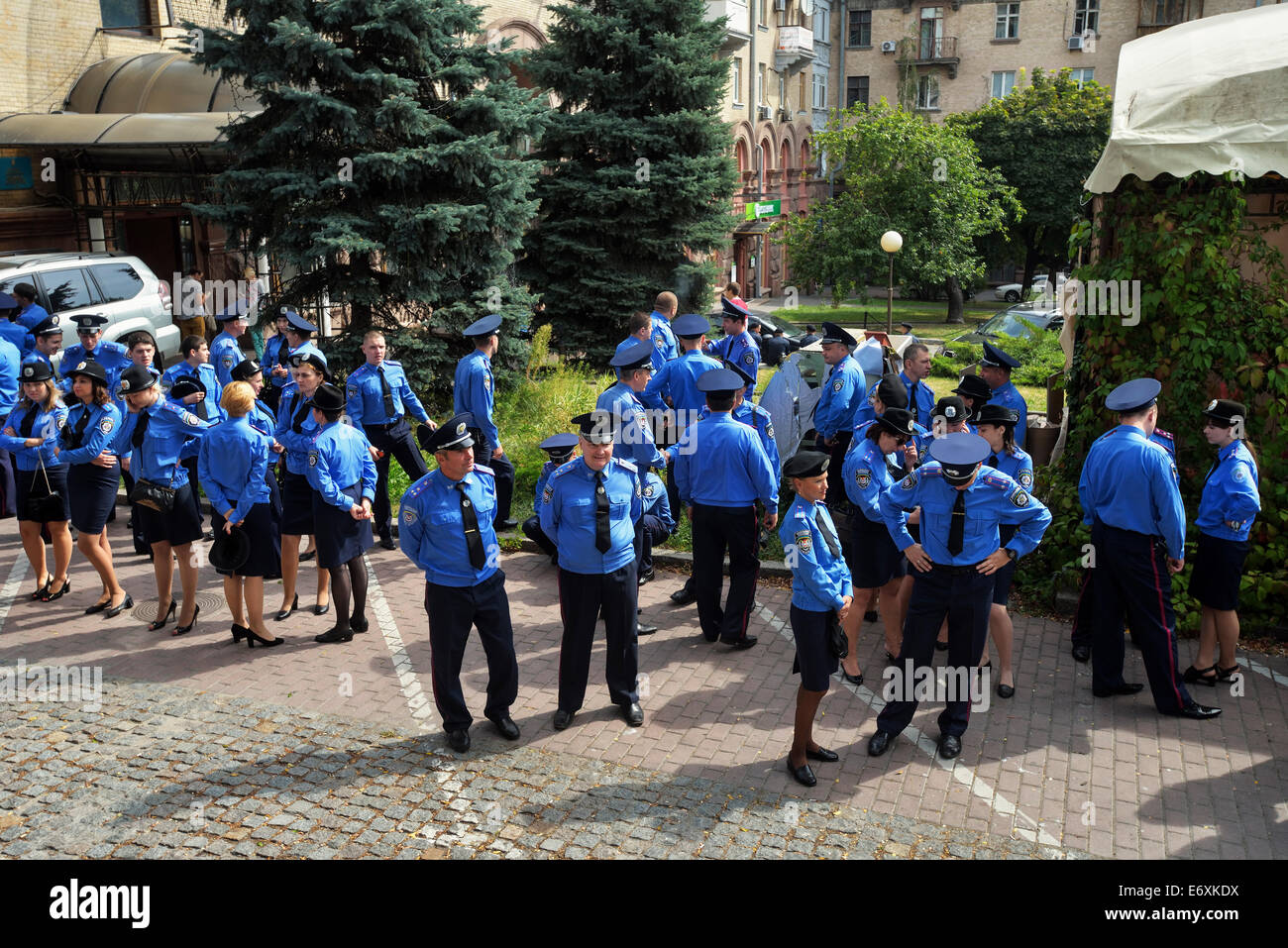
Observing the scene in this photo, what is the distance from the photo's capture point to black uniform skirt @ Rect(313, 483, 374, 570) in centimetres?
807

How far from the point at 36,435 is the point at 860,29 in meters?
52.0

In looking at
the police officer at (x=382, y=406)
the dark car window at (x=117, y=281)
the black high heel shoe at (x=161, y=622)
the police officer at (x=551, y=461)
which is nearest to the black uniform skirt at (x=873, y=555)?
the police officer at (x=551, y=461)

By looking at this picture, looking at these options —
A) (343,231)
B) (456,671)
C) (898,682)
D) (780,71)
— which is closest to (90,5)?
(343,231)

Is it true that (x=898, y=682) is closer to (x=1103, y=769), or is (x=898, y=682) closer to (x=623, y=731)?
(x=1103, y=769)

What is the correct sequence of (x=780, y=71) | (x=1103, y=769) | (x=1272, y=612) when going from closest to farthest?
1. (x=1103, y=769)
2. (x=1272, y=612)
3. (x=780, y=71)

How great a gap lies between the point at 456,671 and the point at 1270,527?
6.46m

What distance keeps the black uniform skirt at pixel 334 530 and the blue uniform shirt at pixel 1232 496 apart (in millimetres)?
6120

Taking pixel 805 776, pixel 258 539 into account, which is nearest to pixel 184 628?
pixel 258 539

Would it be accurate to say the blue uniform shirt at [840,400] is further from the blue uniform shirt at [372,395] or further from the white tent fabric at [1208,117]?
the blue uniform shirt at [372,395]

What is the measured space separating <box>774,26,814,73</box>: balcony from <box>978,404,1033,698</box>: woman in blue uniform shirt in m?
41.8

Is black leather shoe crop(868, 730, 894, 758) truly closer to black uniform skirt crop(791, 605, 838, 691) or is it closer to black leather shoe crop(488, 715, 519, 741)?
black uniform skirt crop(791, 605, 838, 691)

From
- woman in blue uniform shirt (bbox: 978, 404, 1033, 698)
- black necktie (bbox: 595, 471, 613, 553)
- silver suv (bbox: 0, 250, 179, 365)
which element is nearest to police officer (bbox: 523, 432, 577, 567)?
black necktie (bbox: 595, 471, 613, 553)

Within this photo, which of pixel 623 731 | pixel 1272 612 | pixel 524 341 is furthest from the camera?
pixel 524 341

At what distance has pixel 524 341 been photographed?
1600 centimetres
